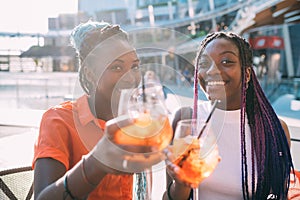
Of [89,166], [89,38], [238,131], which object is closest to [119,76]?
[89,38]

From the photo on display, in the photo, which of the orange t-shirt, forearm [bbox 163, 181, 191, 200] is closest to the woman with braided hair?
forearm [bbox 163, 181, 191, 200]

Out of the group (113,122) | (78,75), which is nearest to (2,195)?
(78,75)

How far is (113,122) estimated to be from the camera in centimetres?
81

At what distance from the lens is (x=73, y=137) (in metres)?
1.29

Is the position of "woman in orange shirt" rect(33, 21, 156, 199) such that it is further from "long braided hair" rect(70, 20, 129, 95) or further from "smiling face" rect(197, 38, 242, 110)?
"smiling face" rect(197, 38, 242, 110)

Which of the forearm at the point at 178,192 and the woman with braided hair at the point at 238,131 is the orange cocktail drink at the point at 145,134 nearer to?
the forearm at the point at 178,192

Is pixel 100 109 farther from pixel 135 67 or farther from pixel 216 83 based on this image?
pixel 216 83

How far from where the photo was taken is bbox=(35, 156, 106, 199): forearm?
91cm

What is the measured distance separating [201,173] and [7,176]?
1.28m

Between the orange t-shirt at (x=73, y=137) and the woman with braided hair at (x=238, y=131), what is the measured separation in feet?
1.00

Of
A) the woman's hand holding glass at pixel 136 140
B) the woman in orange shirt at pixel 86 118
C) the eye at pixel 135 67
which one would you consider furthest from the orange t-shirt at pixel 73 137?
the woman's hand holding glass at pixel 136 140

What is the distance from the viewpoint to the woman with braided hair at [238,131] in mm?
1581

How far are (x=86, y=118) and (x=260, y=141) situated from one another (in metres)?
0.84

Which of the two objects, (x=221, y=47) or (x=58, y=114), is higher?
(x=221, y=47)
